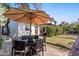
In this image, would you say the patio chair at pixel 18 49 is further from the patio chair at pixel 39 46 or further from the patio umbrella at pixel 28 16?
the patio umbrella at pixel 28 16

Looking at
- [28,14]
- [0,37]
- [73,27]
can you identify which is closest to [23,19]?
[28,14]

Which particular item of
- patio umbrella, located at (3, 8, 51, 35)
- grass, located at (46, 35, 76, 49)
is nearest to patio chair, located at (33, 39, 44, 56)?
grass, located at (46, 35, 76, 49)

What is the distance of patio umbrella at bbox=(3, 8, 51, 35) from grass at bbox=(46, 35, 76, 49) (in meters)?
0.48

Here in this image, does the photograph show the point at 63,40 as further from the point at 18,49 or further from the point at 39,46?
the point at 18,49

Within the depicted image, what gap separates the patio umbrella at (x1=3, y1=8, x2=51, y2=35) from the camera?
315 inches

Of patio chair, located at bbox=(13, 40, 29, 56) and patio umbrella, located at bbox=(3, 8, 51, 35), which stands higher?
patio umbrella, located at bbox=(3, 8, 51, 35)

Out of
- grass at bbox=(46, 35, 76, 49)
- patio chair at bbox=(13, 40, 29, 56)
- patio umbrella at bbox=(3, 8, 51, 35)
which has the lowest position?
patio chair at bbox=(13, 40, 29, 56)

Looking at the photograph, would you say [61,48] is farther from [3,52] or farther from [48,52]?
[3,52]

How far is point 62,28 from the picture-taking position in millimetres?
7996

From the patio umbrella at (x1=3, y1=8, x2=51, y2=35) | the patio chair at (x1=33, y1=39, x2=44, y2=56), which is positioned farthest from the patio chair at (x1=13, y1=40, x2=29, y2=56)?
the patio umbrella at (x1=3, y1=8, x2=51, y2=35)

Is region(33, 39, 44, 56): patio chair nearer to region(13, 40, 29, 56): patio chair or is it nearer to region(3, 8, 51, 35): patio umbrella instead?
region(13, 40, 29, 56): patio chair

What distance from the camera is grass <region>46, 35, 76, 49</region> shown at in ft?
26.1

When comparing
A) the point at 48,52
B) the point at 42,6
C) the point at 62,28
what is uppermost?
the point at 42,6

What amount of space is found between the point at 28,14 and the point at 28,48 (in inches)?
33.9
